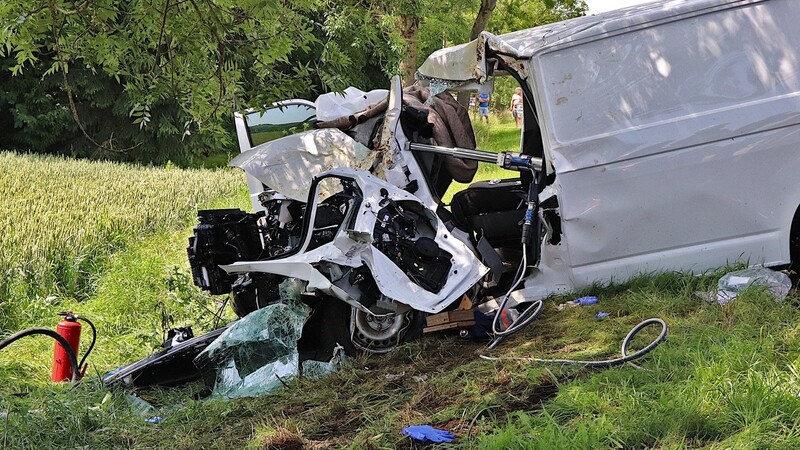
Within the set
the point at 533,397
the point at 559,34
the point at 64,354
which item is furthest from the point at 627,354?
the point at 64,354

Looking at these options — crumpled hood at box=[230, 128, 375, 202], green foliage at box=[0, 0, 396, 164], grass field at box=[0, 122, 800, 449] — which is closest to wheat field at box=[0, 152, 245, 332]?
grass field at box=[0, 122, 800, 449]

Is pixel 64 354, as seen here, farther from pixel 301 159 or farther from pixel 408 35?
pixel 408 35

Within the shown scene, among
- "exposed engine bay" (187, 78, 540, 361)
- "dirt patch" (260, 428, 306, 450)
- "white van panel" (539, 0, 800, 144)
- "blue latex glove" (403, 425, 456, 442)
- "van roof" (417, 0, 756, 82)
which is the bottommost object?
"dirt patch" (260, 428, 306, 450)

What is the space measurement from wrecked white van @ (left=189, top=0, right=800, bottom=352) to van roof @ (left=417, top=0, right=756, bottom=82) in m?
0.02

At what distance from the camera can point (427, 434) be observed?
4.31 meters

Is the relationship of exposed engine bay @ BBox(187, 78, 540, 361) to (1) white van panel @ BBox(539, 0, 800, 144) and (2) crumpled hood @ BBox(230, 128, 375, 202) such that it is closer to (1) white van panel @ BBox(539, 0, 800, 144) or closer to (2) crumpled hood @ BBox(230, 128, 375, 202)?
(2) crumpled hood @ BBox(230, 128, 375, 202)

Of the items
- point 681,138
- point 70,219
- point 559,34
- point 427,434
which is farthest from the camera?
point 70,219

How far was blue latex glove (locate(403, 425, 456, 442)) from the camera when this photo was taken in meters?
4.25

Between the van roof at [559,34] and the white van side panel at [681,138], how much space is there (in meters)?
0.07

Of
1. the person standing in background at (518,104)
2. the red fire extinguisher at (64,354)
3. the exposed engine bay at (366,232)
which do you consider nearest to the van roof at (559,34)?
the exposed engine bay at (366,232)

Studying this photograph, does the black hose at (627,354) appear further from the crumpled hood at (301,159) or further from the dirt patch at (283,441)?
the crumpled hood at (301,159)

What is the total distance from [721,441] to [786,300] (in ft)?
7.89

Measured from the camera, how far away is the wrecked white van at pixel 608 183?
239 inches

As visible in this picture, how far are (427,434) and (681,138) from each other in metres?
2.98
